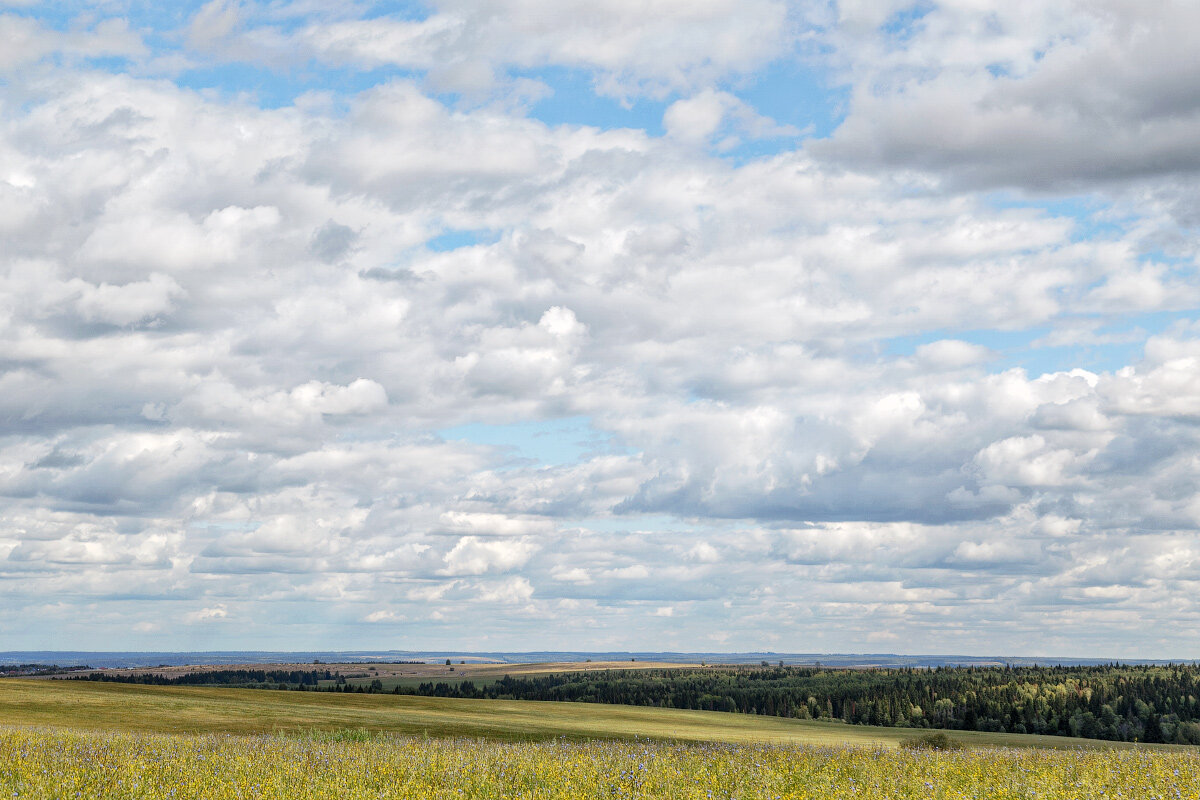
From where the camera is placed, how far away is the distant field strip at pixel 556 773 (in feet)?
52.7

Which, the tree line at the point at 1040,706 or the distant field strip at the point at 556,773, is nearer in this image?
the distant field strip at the point at 556,773

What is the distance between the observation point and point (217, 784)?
16938 millimetres

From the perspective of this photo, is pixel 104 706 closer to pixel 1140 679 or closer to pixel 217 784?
pixel 217 784

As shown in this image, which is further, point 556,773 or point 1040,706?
point 1040,706

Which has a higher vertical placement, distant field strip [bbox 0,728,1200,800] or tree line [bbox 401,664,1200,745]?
distant field strip [bbox 0,728,1200,800]

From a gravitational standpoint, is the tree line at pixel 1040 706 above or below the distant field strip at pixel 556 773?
below

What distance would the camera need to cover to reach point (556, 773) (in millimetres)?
18484

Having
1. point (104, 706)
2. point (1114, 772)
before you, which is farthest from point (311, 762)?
point (104, 706)

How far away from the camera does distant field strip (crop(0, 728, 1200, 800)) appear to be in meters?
16.1

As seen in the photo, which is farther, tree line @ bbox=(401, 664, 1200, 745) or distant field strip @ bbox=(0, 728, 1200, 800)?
tree line @ bbox=(401, 664, 1200, 745)

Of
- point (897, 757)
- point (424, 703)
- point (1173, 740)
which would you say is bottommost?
point (1173, 740)

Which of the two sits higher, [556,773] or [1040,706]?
[556,773]

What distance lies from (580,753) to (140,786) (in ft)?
32.6

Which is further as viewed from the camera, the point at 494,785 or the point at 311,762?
the point at 311,762
